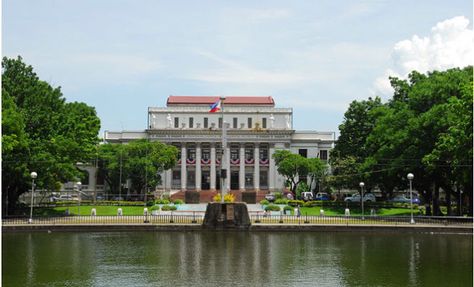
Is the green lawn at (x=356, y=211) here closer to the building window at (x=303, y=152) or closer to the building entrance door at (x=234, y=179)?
the building entrance door at (x=234, y=179)

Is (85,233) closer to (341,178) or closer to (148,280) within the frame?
(148,280)

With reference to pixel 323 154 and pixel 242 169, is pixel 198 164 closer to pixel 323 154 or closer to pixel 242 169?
pixel 242 169

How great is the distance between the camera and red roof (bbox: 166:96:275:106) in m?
99.8

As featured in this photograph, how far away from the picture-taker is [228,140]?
95.9 m

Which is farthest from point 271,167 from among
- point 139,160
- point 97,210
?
point 97,210

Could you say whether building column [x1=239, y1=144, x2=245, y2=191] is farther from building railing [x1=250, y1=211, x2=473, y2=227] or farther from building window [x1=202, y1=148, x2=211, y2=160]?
building railing [x1=250, y1=211, x2=473, y2=227]

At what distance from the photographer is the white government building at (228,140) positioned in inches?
3772

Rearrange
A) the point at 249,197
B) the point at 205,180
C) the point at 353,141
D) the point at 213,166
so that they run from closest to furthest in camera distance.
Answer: the point at 353,141 → the point at 249,197 → the point at 213,166 → the point at 205,180

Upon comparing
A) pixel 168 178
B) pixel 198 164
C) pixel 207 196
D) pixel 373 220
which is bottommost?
pixel 373 220

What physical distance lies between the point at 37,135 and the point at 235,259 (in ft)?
104

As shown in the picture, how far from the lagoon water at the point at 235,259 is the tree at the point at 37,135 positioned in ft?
40.9

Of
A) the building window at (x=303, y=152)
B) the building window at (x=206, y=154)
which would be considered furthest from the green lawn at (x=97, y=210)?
the building window at (x=303, y=152)

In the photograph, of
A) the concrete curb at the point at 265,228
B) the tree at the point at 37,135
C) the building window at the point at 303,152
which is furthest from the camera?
the building window at the point at 303,152

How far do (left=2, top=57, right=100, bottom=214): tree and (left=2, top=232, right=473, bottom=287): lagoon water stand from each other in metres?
12.5
